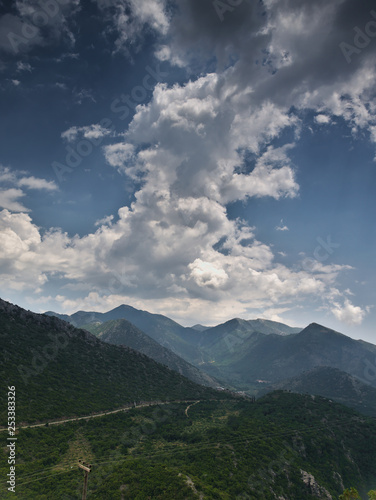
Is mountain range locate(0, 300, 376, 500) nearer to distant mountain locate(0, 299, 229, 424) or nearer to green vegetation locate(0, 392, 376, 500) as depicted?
Result: green vegetation locate(0, 392, 376, 500)

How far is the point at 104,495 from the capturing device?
4472 centimetres

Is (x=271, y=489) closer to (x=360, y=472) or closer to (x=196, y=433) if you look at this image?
(x=196, y=433)

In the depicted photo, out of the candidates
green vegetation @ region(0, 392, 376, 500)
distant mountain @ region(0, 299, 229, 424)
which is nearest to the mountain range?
green vegetation @ region(0, 392, 376, 500)

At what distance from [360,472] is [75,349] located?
12506cm

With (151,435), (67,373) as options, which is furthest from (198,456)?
(67,373)

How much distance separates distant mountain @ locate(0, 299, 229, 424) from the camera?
81.6 meters

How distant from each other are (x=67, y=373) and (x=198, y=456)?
6679cm

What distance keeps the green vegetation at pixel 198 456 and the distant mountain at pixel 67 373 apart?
11617 millimetres

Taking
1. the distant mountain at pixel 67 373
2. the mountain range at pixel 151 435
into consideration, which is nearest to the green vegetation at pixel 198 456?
the mountain range at pixel 151 435

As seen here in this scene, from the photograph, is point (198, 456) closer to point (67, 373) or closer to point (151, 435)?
point (151, 435)

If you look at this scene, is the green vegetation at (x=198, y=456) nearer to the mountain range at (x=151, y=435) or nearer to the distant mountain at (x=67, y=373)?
the mountain range at (x=151, y=435)

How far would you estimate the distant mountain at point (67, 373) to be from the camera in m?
81.6

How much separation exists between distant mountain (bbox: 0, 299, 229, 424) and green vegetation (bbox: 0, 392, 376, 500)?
1162cm

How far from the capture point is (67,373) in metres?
106
